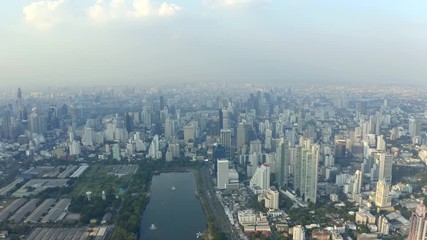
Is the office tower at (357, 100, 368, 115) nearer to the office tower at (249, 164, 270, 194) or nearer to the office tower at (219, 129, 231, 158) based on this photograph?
the office tower at (219, 129, 231, 158)

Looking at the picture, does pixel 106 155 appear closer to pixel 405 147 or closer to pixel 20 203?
pixel 20 203

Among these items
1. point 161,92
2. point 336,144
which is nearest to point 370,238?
point 336,144

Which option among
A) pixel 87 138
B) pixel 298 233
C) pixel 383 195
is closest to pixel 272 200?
pixel 298 233

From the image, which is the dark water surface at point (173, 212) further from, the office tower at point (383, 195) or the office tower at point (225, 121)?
the office tower at point (225, 121)

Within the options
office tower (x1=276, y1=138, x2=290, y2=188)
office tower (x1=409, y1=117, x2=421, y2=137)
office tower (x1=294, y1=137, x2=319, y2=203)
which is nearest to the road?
office tower (x1=276, y1=138, x2=290, y2=188)

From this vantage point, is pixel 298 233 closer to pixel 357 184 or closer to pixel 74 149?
pixel 357 184

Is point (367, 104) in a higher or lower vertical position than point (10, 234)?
higher

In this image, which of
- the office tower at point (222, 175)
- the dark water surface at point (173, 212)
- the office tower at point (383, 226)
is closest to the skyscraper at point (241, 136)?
the dark water surface at point (173, 212)
